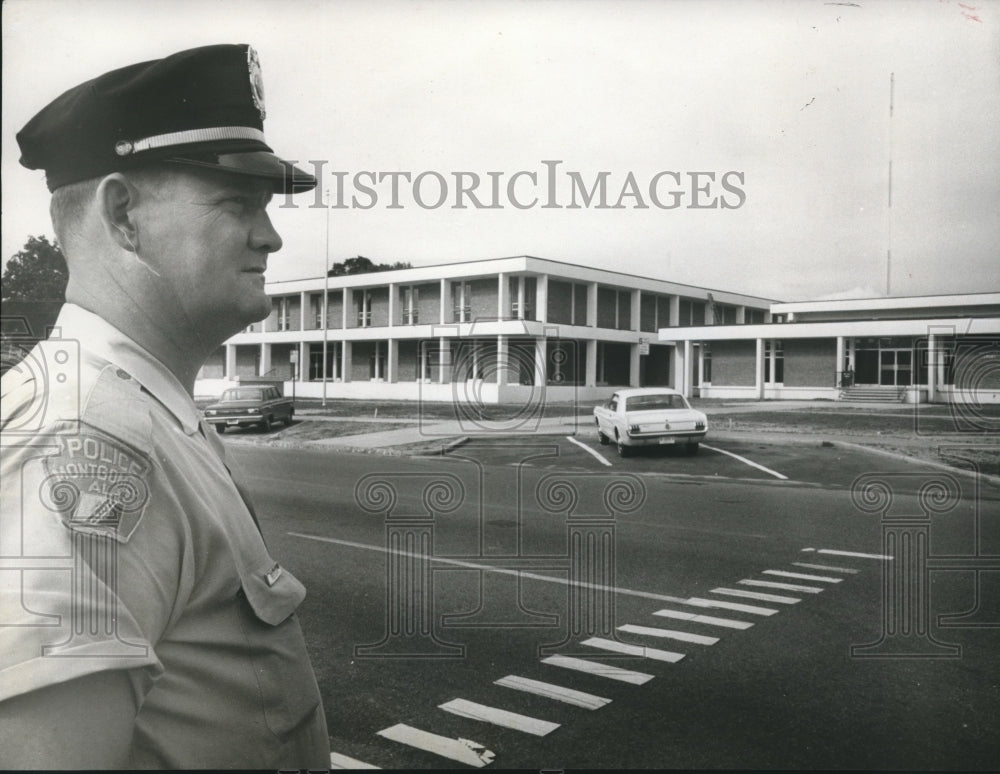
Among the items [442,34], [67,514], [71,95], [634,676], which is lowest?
[634,676]

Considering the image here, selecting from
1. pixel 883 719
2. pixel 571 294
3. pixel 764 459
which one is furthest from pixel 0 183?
pixel 571 294

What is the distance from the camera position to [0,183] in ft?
6.15

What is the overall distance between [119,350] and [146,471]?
0.21 metres

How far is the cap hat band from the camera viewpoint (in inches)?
42.3

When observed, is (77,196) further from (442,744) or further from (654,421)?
(654,421)

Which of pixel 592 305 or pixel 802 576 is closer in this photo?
pixel 802 576

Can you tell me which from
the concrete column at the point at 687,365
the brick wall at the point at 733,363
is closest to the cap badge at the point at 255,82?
the concrete column at the point at 687,365

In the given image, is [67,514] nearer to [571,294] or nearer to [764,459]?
[764,459]

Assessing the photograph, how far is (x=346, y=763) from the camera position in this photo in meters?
3.15

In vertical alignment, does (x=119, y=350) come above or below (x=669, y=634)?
above

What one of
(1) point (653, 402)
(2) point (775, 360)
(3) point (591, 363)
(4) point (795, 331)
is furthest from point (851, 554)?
(2) point (775, 360)

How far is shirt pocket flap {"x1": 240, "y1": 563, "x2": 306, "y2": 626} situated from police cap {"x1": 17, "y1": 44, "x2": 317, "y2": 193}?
56cm

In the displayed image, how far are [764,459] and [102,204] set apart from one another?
14972 mm

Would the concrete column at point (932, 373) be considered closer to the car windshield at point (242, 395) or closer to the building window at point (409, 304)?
the building window at point (409, 304)
